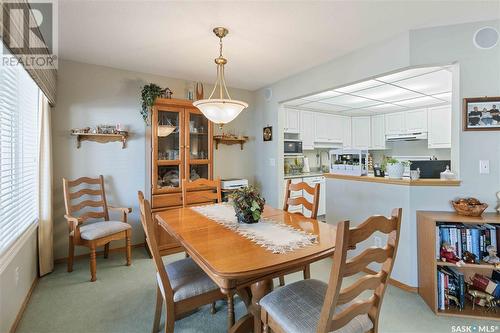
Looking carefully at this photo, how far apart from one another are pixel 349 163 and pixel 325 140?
2374 millimetres

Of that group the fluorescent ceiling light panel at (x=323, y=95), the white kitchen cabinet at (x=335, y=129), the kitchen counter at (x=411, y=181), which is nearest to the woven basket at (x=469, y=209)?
the kitchen counter at (x=411, y=181)

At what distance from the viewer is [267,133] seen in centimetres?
403

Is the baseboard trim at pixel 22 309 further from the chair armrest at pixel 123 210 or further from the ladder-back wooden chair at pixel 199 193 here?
the ladder-back wooden chair at pixel 199 193

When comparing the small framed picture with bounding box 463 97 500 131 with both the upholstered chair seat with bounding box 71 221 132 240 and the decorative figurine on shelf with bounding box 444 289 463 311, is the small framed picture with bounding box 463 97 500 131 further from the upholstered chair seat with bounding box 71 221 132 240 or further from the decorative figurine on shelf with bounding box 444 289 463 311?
the upholstered chair seat with bounding box 71 221 132 240

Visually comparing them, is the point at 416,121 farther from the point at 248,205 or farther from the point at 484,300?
the point at 248,205

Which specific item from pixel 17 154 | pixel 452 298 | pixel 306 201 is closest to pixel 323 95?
pixel 306 201

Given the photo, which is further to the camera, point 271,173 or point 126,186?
point 271,173

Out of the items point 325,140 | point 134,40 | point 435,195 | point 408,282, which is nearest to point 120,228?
point 134,40

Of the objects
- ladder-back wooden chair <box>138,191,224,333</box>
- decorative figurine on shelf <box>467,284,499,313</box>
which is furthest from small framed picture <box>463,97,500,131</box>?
ladder-back wooden chair <box>138,191,224,333</box>

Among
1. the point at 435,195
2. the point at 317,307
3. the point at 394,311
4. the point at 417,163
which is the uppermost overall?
the point at 417,163

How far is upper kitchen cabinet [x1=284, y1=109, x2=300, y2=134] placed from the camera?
4.69 m

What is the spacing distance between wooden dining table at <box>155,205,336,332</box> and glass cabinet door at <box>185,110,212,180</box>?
1.42m

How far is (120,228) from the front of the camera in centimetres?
271

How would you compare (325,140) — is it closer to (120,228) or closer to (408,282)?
(408,282)
